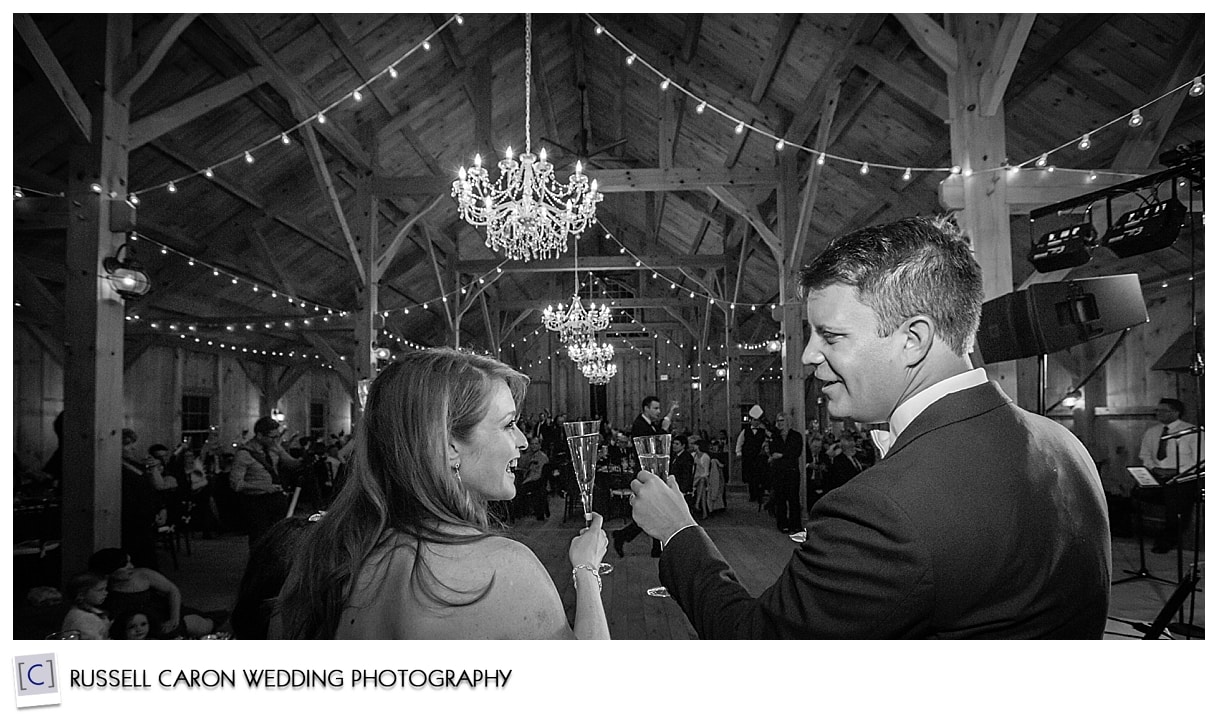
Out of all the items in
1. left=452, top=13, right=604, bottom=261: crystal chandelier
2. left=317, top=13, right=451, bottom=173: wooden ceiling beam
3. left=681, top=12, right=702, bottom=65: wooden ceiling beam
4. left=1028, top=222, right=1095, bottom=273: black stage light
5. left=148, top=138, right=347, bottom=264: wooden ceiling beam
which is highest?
left=681, top=12, right=702, bottom=65: wooden ceiling beam

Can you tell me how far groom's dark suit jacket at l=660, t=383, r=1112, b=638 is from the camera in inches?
31.4

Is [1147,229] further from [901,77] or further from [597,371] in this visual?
[597,371]

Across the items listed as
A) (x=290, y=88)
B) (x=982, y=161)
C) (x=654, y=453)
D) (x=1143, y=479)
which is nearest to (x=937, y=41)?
(x=982, y=161)

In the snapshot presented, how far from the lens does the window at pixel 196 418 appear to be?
11.5m

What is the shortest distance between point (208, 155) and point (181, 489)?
3342 mm

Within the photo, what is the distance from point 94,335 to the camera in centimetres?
363

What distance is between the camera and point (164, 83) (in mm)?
5887

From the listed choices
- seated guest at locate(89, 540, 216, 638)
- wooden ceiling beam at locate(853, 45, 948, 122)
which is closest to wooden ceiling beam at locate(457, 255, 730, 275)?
wooden ceiling beam at locate(853, 45, 948, 122)

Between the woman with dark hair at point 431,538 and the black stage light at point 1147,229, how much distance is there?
333 cm

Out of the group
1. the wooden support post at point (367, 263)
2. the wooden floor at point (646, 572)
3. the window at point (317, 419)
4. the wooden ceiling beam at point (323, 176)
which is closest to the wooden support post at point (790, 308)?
the wooden floor at point (646, 572)

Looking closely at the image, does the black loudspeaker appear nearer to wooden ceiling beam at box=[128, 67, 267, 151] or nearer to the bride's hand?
the bride's hand

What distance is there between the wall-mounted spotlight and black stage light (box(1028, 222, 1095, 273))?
481 centimetres

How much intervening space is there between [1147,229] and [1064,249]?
405 millimetres
